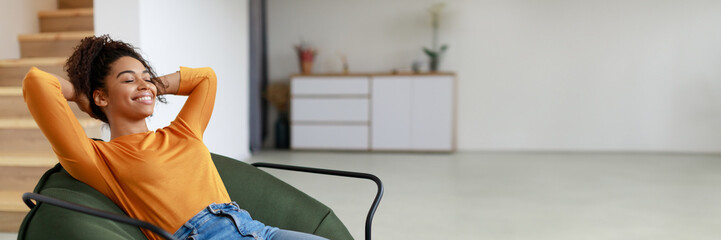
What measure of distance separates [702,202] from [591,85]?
3.13m

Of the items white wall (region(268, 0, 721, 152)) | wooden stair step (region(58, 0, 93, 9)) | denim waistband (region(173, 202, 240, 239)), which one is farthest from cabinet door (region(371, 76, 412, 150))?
denim waistband (region(173, 202, 240, 239))

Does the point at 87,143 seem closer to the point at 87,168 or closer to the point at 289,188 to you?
the point at 87,168

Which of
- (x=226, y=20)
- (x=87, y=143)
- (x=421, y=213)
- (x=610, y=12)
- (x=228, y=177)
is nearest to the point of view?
(x=87, y=143)

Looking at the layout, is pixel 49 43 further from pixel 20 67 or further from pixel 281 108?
pixel 281 108

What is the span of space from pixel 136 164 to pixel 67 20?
3.35m

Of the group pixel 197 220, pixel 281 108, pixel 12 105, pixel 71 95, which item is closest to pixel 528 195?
pixel 197 220

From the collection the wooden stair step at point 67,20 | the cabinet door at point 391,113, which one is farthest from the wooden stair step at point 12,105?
the cabinet door at point 391,113

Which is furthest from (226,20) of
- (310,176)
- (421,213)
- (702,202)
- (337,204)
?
(702,202)

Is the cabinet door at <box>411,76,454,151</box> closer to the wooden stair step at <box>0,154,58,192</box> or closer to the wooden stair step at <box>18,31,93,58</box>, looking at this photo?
the wooden stair step at <box>18,31,93,58</box>

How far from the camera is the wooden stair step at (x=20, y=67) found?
11.6 feet

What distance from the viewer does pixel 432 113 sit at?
6.52m

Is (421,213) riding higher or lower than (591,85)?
lower

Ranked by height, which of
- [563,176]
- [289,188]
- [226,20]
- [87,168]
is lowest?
[563,176]

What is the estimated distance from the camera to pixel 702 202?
3.77 metres
